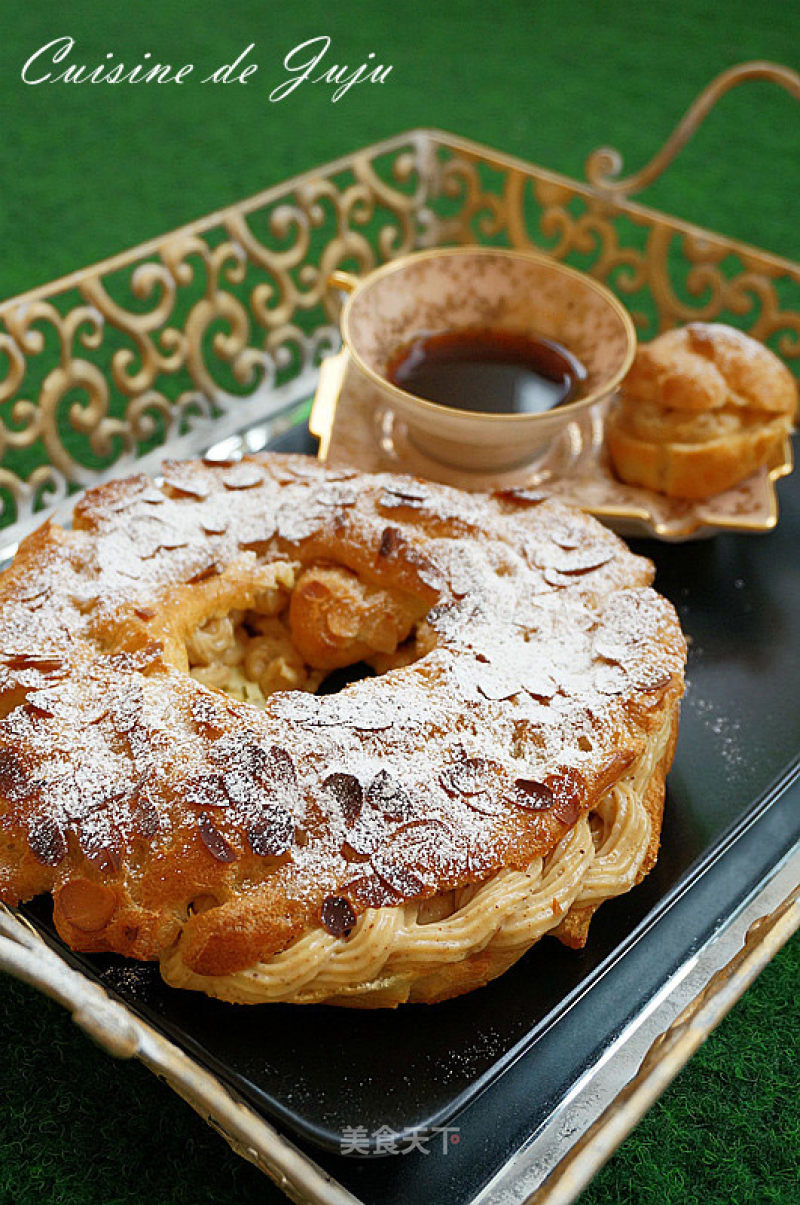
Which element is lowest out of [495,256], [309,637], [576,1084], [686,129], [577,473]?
[576,1084]

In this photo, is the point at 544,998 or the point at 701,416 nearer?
the point at 544,998

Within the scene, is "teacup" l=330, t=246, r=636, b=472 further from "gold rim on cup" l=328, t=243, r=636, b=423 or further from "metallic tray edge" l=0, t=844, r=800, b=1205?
→ "metallic tray edge" l=0, t=844, r=800, b=1205

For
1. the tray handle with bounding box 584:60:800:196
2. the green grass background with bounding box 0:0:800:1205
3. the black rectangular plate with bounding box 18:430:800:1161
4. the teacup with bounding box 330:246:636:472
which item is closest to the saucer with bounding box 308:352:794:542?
the teacup with bounding box 330:246:636:472

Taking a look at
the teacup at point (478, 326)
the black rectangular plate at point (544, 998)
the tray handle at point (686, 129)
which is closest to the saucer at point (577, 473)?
the teacup at point (478, 326)

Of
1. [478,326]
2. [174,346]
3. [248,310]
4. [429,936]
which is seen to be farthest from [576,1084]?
[248,310]

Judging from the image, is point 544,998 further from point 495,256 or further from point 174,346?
point 174,346

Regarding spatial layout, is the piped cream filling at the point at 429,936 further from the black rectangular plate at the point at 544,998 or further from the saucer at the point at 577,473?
the saucer at the point at 577,473
